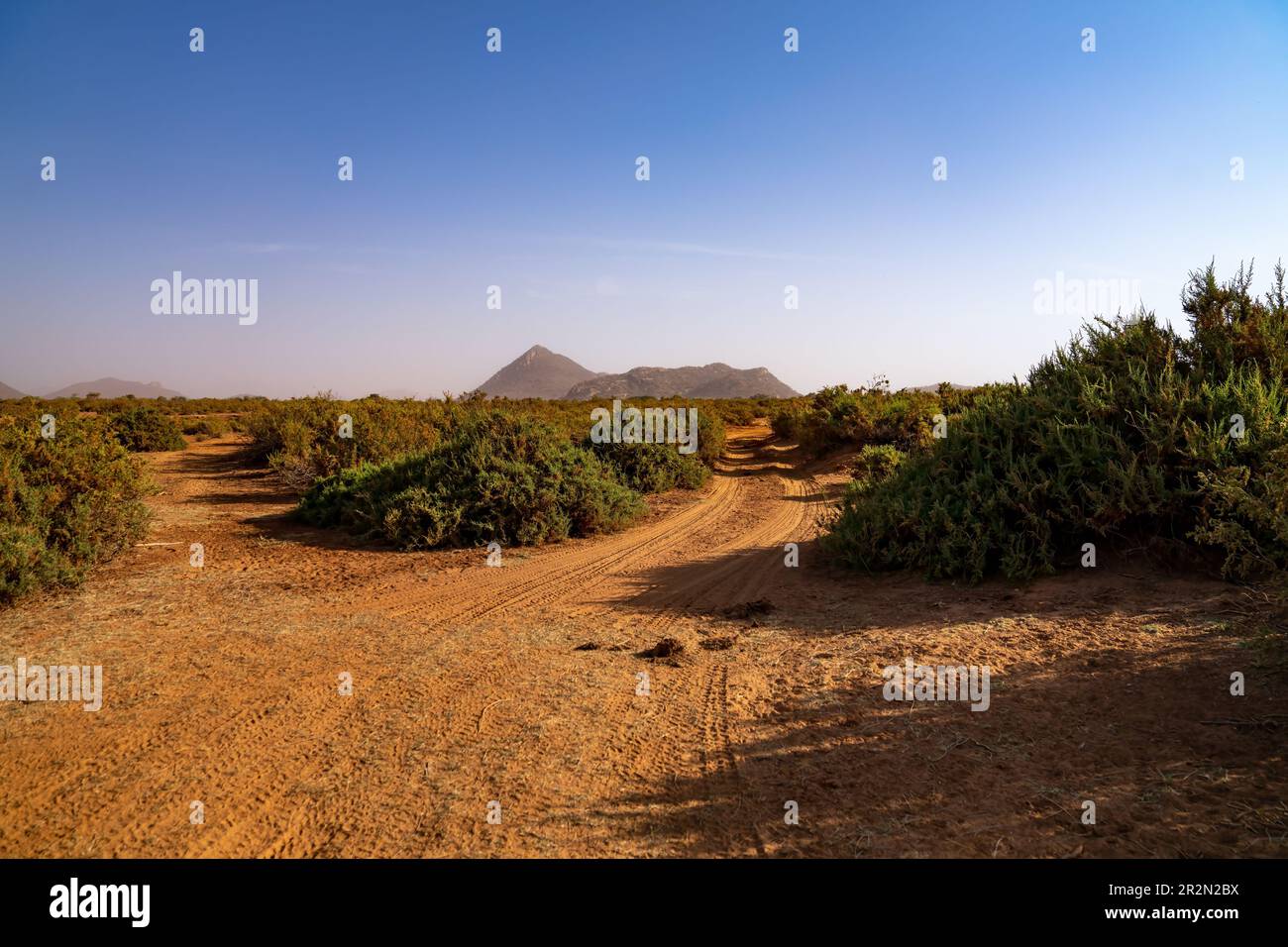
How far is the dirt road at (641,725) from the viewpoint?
3053 millimetres

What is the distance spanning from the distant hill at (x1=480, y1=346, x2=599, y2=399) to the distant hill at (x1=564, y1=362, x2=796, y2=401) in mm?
17742

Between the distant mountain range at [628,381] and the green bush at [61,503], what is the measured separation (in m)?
91.0

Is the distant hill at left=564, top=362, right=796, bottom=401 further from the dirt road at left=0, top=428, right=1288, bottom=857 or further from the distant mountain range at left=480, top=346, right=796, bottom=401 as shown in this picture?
the dirt road at left=0, top=428, right=1288, bottom=857

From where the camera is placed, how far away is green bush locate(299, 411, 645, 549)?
32.4 ft

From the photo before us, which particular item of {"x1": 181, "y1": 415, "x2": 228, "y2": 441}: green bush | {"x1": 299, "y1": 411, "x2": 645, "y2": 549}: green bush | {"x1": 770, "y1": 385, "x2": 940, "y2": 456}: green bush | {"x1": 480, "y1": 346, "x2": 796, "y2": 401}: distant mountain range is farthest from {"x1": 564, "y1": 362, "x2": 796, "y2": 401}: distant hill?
{"x1": 299, "y1": 411, "x2": 645, "y2": 549}: green bush

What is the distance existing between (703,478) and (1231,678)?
12.2m

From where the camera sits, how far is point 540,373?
163 metres

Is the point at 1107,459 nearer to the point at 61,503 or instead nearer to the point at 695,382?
the point at 61,503

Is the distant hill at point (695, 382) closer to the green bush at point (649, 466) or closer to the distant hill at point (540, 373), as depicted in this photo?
the distant hill at point (540, 373)

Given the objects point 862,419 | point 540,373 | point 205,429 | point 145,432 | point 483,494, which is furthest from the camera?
point 540,373

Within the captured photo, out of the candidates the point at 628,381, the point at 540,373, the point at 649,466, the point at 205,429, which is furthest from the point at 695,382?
the point at 649,466

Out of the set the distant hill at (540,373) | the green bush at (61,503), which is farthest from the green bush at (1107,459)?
the distant hill at (540,373)

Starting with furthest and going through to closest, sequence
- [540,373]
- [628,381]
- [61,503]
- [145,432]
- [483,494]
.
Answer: [540,373]
[628,381]
[145,432]
[483,494]
[61,503]

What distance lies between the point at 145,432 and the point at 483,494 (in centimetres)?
1783
